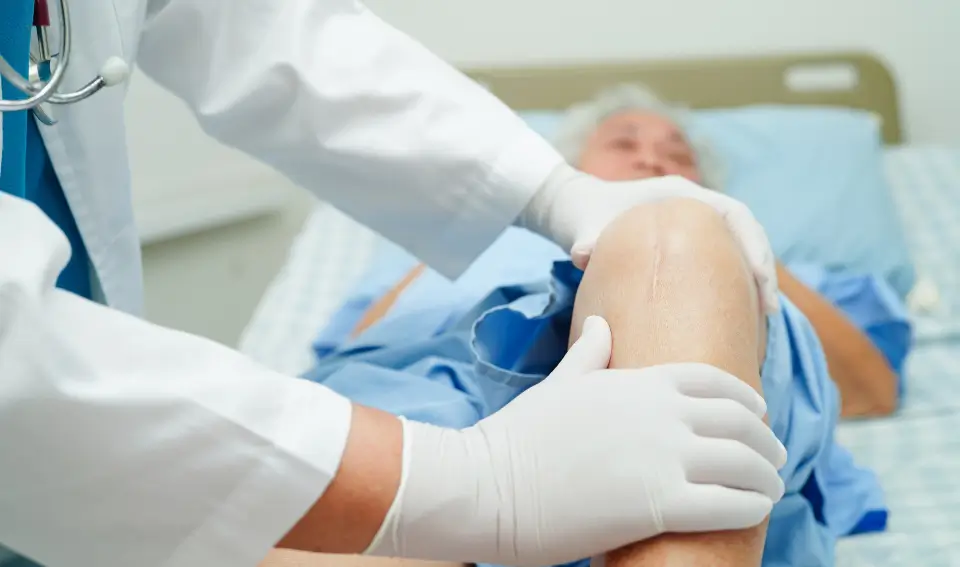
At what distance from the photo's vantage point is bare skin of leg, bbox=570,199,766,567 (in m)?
0.70

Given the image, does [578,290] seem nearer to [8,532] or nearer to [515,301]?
[515,301]

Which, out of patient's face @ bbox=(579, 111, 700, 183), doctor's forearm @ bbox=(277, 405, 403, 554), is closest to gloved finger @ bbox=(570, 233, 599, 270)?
doctor's forearm @ bbox=(277, 405, 403, 554)

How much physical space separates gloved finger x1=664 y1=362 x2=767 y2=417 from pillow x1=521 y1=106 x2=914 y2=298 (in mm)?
1220

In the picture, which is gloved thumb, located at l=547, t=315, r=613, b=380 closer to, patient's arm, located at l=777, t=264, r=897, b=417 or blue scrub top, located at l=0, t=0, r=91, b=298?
blue scrub top, located at l=0, t=0, r=91, b=298

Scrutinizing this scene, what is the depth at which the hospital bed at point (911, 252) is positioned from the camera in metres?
1.17

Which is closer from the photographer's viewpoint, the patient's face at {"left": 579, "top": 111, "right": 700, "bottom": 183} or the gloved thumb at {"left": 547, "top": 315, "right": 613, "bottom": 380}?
the gloved thumb at {"left": 547, "top": 315, "right": 613, "bottom": 380}

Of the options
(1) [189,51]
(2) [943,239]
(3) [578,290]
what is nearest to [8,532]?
(3) [578,290]

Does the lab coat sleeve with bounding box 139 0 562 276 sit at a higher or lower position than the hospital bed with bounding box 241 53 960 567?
higher

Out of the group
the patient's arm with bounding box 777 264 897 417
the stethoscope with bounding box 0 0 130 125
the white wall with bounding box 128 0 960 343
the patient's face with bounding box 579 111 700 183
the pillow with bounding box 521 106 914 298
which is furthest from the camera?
the white wall with bounding box 128 0 960 343

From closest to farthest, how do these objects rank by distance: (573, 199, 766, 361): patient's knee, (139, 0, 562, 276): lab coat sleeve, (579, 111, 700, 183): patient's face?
(573, 199, 766, 361): patient's knee < (139, 0, 562, 276): lab coat sleeve < (579, 111, 700, 183): patient's face

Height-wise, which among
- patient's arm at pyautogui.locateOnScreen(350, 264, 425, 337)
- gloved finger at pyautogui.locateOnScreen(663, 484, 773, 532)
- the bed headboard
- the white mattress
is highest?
gloved finger at pyautogui.locateOnScreen(663, 484, 773, 532)

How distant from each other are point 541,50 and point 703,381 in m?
1.77

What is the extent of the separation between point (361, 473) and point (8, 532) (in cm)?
23

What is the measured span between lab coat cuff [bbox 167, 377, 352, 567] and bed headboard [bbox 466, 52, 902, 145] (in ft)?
5.80
